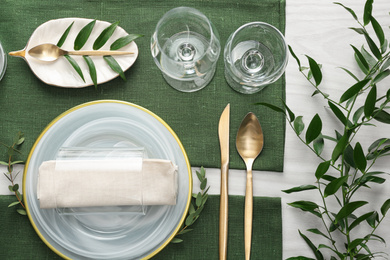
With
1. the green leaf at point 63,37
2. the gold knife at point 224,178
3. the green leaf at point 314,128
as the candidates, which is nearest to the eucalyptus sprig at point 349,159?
the green leaf at point 314,128

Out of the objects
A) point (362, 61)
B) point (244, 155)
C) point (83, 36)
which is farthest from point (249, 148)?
→ point (83, 36)

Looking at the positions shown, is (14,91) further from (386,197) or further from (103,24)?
(386,197)

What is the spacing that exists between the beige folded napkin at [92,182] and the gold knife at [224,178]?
13 cm

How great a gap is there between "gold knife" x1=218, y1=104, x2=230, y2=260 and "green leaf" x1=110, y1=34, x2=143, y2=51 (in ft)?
0.63

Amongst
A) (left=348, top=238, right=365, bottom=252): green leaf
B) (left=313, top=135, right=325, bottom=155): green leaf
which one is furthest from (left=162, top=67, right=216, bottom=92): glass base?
(left=348, top=238, right=365, bottom=252): green leaf

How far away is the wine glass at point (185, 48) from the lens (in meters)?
0.54

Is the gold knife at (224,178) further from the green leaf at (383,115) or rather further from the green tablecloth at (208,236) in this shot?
the green leaf at (383,115)

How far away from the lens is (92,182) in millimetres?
514

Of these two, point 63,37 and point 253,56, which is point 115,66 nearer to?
point 63,37

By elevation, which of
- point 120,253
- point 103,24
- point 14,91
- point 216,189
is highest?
point 103,24

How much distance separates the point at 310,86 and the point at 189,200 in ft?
0.97

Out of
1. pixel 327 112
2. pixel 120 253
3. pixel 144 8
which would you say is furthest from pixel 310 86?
pixel 120 253

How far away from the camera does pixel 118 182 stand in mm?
513

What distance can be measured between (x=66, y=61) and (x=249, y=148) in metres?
0.34
